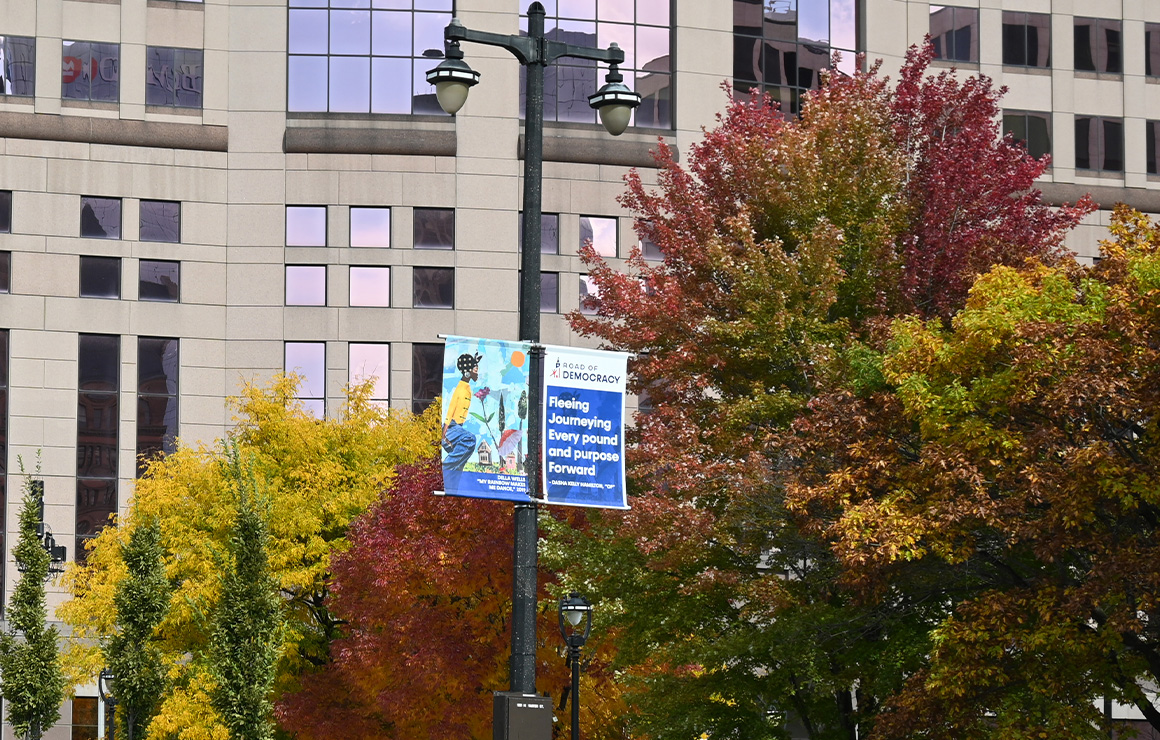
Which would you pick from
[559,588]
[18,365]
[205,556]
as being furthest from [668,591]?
[18,365]

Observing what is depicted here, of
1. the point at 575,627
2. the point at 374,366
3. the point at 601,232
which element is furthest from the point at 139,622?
the point at 601,232

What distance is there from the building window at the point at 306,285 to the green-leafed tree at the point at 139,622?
24770 millimetres

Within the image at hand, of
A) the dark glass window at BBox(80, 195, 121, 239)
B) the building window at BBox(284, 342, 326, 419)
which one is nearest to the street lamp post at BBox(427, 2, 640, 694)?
the building window at BBox(284, 342, 326, 419)

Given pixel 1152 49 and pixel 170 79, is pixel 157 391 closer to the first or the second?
pixel 170 79

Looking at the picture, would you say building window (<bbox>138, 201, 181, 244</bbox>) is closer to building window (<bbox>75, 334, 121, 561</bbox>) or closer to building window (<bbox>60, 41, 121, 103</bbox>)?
building window (<bbox>75, 334, 121, 561</bbox>)

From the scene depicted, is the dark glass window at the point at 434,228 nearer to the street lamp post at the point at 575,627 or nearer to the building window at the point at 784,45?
the building window at the point at 784,45

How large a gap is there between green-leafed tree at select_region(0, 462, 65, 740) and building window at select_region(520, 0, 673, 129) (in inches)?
1173

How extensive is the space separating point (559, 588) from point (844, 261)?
8.01 metres

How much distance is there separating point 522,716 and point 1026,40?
59690 millimetres

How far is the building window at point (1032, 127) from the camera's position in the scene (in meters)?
69.2

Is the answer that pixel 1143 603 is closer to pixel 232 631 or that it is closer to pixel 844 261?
pixel 844 261

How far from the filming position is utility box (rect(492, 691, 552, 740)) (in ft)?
54.0

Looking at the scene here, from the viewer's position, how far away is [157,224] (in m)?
64.0

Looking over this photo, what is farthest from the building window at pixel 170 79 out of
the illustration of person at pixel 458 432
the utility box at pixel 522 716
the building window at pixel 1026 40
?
the utility box at pixel 522 716
